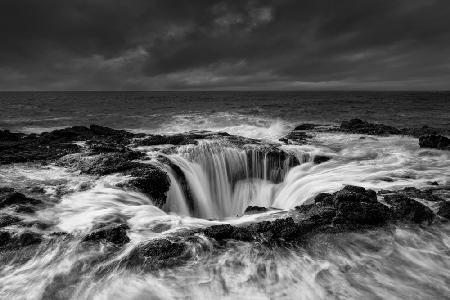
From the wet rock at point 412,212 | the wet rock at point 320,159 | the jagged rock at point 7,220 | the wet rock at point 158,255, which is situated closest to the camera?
the wet rock at point 158,255

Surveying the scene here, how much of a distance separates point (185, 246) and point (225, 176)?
579cm

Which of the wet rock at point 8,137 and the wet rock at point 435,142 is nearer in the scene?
the wet rock at point 435,142

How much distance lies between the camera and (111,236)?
5348 millimetres

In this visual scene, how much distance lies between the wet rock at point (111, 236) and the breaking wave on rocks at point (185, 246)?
0.05 feet

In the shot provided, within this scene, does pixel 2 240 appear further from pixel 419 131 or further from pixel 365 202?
A: pixel 419 131

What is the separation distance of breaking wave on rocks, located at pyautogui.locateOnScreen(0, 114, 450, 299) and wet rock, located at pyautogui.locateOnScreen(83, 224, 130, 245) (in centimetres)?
2

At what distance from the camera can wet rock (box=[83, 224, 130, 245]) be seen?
530cm

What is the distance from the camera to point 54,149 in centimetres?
1137

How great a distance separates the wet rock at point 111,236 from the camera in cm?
Result: 530

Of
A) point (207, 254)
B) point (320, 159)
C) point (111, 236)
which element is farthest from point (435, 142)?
point (111, 236)

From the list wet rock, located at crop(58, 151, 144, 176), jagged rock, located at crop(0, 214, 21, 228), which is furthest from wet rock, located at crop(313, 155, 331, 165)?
jagged rock, located at crop(0, 214, 21, 228)

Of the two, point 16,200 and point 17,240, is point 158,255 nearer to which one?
point 17,240

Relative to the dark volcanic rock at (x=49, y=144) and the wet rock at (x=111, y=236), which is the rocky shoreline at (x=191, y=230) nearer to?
the wet rock at (x=111, y=236)

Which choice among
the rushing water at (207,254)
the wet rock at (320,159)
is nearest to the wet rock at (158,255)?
the rushing water at (207,254)
